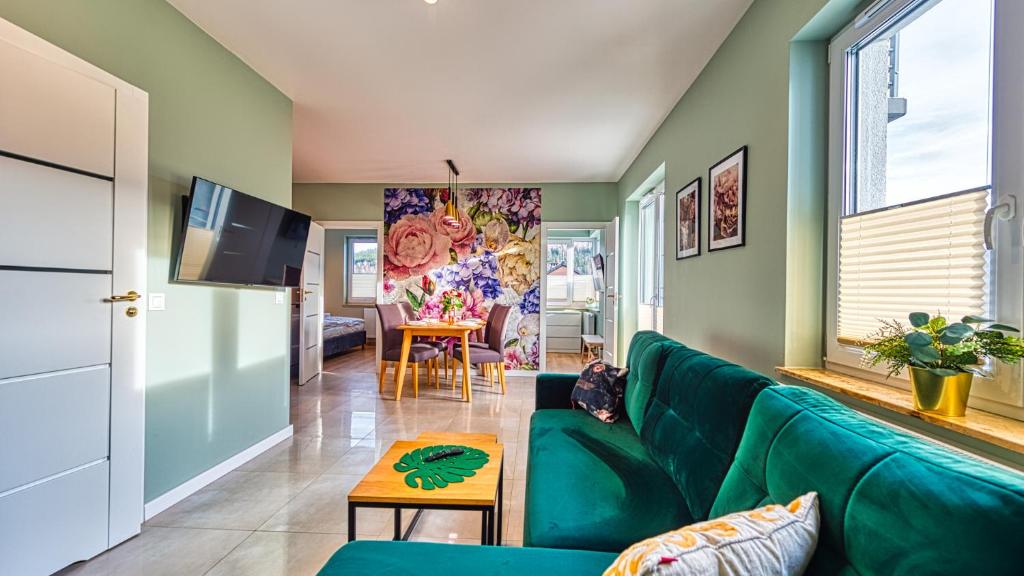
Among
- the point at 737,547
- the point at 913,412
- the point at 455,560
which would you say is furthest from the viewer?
the point at 913,412

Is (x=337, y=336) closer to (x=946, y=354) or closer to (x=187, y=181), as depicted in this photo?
(x=187, y=181)

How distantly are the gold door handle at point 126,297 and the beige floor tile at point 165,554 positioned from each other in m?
1.09

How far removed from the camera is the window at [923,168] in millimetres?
1129

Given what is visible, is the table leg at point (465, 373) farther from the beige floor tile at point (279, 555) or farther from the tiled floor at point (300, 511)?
the beige floor tile at point (279, 555)

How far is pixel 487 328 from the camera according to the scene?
5324 millimetres

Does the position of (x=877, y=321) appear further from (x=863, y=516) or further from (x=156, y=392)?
(x=156, y=392)

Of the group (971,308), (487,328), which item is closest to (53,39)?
(971,308)

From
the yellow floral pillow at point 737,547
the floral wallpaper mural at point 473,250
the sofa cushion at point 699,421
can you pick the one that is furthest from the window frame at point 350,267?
the yellow floral pillow at point 737,547

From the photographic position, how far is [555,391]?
2.68 meters

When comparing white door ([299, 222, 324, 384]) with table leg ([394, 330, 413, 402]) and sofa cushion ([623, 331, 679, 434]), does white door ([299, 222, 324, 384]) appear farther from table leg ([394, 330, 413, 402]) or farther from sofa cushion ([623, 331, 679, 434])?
sofa cushion ([623, 331, 679, 434])

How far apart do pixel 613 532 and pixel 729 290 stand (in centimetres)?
165

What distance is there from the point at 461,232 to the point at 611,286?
7.08 ft

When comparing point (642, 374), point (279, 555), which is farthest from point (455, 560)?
point (642, 374)

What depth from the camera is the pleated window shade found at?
1.20m
